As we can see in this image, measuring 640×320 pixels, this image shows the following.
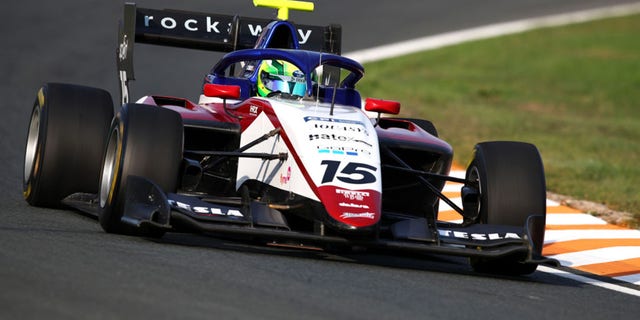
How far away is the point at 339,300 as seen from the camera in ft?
21.2

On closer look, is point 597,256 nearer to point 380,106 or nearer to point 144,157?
point 380,106

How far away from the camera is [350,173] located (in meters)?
7.86

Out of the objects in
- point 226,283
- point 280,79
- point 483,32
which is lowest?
point 226,283

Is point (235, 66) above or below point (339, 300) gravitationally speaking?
above

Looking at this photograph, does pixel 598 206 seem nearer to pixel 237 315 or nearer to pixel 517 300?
pixel 517 300

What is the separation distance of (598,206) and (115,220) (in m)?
6.12

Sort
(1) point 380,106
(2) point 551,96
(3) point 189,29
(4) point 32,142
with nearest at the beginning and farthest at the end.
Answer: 1. (1) point 380,106
2. (4) point 32,142
3. (3) point 189,29
4. (2) point 551,96

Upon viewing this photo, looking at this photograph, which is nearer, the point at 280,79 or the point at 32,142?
the point at 280,79

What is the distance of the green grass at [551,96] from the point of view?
1542cm

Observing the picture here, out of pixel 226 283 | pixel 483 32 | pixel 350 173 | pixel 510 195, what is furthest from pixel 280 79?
pixel 483 32

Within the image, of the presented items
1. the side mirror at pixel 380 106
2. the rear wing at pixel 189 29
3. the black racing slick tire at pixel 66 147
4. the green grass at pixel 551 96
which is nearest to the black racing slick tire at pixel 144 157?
the black racing slick tire at pixel 66 147

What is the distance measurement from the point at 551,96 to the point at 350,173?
51.7 ft

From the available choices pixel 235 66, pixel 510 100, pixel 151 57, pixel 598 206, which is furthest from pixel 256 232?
pixel 510 100

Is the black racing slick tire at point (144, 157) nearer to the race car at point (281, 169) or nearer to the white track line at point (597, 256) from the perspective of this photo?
the race car at point (281, 169)
